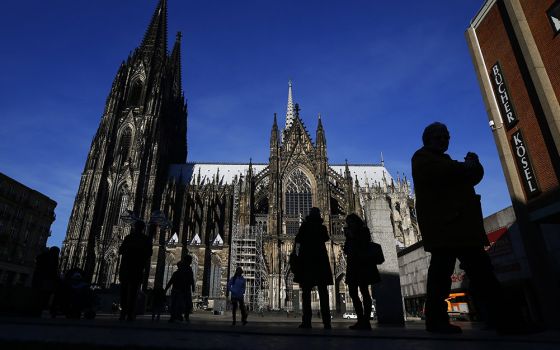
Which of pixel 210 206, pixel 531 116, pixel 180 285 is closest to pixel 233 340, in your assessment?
pixel 180 285

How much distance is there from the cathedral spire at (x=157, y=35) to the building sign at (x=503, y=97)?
145 feet

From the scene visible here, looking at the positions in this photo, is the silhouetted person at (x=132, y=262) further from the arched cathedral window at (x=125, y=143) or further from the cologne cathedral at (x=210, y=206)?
the arched cathedral window at (x=125, y=143)

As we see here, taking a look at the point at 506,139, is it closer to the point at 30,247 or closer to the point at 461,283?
the point at 461,283

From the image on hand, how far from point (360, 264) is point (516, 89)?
1183cm

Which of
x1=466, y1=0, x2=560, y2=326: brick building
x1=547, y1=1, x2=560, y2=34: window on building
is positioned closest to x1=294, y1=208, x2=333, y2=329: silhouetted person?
x1=466, y1=0, x2=560, y2=326: brick building

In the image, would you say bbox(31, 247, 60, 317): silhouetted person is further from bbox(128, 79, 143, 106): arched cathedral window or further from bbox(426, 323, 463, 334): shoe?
bbox(128, 79, 143, 106): arched cathedral window

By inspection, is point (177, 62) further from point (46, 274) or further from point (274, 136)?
point (46, 274)

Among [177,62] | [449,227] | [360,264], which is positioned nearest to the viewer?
[449,227]

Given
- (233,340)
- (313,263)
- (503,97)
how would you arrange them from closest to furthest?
(233,340)
(313,263)
(503,97)

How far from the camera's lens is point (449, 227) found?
3213 millimetres

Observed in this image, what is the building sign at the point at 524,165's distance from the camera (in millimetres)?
12211

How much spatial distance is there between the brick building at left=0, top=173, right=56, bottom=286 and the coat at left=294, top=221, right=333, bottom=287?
32.8 metres

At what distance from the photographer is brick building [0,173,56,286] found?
28.9 meters

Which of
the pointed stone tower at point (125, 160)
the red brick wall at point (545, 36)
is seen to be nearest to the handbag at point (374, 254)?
the red brick wall at point (545, 36)
